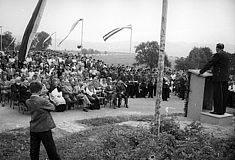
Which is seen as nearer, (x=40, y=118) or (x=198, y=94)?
(x=40, y=118)

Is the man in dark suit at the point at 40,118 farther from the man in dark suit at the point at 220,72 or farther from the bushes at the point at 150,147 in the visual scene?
the man in dark suit at the point at 220,72

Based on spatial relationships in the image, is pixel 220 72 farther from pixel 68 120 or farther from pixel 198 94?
pixel 68 120

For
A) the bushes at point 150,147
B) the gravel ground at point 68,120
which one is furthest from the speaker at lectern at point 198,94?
the bushes at point 150,147

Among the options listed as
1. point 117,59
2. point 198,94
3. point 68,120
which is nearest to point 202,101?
point 198,94

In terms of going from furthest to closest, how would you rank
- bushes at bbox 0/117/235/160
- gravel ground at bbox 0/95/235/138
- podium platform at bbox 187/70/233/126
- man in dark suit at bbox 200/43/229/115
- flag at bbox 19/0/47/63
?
podium platform at bbox 187/70/233/126 → man in dark suit at bbox 200/43/229/115 → gravel ground at bbox 0/95/235/138 → flag at bbox 19/0/47/63 → bushes at bbox 0/117/235/160

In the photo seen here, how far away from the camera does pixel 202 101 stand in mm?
7891

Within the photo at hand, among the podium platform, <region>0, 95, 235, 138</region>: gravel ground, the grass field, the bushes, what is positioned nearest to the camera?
the bushes

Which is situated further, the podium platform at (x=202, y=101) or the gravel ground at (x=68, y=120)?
the podium platform at (x=202, y=101)

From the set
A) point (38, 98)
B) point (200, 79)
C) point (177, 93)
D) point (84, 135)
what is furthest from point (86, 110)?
point (177, 93)

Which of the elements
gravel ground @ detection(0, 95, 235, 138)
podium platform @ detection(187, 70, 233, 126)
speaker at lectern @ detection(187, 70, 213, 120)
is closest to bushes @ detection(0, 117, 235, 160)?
gravel ground @ detection(0, 95, 235, 138)

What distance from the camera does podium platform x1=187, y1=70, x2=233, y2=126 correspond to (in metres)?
7.48

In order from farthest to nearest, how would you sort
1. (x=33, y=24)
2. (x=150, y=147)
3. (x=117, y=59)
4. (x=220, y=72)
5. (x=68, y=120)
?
(x=117, y=59)
(x=68, y=120)
(x=220, y=72)
(x=33, y=24)
(x=150, y=147)

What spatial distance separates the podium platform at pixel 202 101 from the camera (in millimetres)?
7480

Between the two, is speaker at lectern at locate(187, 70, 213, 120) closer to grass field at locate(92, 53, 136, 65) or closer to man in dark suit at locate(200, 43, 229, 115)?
man in dark suit at locate(200, 43, 229, 115)
